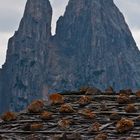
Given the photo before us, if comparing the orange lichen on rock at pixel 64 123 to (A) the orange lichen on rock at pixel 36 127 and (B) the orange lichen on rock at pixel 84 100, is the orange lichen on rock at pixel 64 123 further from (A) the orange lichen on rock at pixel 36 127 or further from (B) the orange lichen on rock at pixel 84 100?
(B) the orange lichen on rock at pixel 84 100

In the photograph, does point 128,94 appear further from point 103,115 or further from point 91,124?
point 91,124

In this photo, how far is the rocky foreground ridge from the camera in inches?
325

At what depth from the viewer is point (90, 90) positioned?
490 inches

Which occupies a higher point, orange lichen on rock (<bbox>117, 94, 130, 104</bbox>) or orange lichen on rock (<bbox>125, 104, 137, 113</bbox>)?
orange lichen on rock (<bbox>117, 94, 130, 104</bbox>)

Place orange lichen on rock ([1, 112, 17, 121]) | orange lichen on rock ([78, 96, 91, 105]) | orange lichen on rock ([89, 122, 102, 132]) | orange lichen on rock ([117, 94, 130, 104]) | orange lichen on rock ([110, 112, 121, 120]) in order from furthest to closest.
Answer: orange lichen on rock ([78, 96, 91, 105]), orange lichen on rock ([117, 94, 130, 104]), orange lichen on rock ([1, 112, 17, 121]), orange lichen on rock ([110, 112, 121, 120]), orange lichen on rock ([89, 122, 102, 132])

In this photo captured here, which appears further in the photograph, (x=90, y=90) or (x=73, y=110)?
(x=90, y=90)

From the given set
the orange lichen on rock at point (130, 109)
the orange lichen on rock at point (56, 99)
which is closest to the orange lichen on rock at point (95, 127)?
the orange lichen on rock at point (130, 109)

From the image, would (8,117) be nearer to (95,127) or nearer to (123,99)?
(95,127)

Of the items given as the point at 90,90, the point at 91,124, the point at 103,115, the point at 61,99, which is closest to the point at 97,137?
the point at 91,124

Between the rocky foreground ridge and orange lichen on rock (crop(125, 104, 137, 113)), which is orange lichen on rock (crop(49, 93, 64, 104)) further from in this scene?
orange lichen on rock (crop(125, 104, 137, 113))

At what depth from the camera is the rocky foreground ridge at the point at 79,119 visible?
8266mm

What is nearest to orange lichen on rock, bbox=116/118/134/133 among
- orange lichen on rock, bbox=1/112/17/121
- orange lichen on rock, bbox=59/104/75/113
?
orange lichen on rock, bbox=59/104/75/113

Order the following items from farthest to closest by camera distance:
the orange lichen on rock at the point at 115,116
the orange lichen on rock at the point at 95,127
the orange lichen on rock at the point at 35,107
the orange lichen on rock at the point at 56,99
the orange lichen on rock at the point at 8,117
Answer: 1. the orange lichen on rock at the point at 56,99
2. the orange lichen on rock at the point at 35,107
3. the orange lichen on rock at the point at 8,117
4. the orange lichen on rock at the point at 115,116
5. the orange lichen on rock at the point at 95,127

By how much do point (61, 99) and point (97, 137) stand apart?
12.3ft
